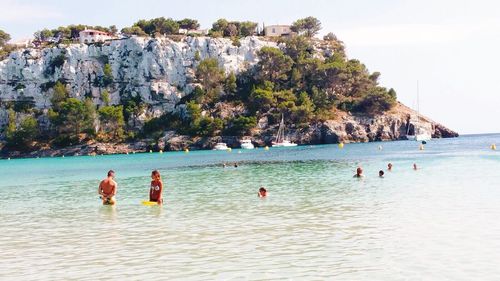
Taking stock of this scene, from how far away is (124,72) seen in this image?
164 m

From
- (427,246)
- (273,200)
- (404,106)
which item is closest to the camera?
(427,246)

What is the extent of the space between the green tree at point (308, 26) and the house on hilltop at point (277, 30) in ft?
8.67

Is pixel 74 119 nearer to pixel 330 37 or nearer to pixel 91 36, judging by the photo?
pixel 91 36

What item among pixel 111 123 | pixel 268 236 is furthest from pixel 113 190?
pixel 111 123

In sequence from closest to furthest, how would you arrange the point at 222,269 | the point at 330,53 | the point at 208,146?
the point at 222,269 < the point at 208,146 < the point at 330,53

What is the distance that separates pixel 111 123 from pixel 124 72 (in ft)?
66.3

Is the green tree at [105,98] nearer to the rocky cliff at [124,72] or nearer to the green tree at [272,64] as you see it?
the rocky cliff at [124,72]

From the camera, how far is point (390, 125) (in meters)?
153

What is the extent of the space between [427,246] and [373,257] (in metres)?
2.36

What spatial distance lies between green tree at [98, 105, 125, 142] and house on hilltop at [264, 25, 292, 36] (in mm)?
69973

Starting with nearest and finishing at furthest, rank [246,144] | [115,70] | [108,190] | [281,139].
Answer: [108,190], [246,144], [281,139], [115,70]

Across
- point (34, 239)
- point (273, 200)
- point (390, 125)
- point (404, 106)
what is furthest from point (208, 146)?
point (34, 239)

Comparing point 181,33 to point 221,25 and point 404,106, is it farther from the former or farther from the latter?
point 404,106

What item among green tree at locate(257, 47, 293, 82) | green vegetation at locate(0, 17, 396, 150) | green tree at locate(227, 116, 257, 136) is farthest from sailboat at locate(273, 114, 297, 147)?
green tree at locate(257, 47, 293, 82)
